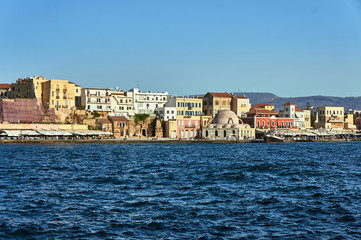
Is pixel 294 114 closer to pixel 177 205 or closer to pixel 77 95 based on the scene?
pixel 77 95

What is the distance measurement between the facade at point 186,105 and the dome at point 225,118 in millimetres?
5460

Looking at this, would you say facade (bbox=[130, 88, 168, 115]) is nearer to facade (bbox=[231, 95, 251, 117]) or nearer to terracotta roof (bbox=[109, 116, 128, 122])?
terracotta roof (bbox=[109, 116, 128, 122])

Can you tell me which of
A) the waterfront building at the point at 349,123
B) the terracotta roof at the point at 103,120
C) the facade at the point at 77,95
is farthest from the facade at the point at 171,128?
the waterfront building at the point at 349,123

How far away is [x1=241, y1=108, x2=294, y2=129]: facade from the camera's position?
118150mm

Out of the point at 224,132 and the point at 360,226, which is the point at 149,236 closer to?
the point at 360,226

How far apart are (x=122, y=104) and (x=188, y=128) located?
16.3 metres

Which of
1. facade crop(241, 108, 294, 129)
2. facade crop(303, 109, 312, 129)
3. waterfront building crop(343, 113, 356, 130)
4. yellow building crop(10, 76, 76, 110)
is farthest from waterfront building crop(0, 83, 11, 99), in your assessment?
waterfront building crop(343, 113, 356, 130)

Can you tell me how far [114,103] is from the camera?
361ft

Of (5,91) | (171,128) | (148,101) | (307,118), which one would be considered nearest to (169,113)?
(171,128)

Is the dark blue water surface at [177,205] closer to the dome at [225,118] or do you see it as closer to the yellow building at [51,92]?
the yellow building at [51,92]

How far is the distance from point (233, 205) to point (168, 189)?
19.4ft

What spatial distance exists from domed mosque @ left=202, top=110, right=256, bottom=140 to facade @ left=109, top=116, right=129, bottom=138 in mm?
Answer: 17777

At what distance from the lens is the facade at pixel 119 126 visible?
10212cm

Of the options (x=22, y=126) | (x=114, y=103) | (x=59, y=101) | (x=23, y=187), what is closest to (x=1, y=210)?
(x=23, y=187)
